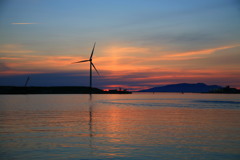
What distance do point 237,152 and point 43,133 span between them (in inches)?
682

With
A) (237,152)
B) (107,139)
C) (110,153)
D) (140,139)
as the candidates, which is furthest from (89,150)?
(237,152)

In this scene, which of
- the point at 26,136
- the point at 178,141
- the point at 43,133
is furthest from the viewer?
the point at 43,133

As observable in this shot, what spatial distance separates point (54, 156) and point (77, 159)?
1716 mm

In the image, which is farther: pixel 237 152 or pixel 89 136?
pixel 89 136

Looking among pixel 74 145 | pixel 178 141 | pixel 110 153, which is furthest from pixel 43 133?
pixel 178 141

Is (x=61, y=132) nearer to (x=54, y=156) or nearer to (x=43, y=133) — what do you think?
(x=43, y=133)

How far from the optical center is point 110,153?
1825 cm

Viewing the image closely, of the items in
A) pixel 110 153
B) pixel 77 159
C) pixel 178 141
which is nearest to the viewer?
pixel 77 159

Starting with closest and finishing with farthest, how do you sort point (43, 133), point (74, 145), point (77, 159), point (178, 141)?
point (77, 159) < point (74, 145) < point (178, 141) < point (43, 133)

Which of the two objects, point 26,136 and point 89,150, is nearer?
point 89,150

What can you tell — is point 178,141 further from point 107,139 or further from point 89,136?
point 89,136

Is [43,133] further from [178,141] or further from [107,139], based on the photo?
[178,141]

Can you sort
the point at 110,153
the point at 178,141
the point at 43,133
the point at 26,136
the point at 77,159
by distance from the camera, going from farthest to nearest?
the point at 43,133 → the point at 26,136 → the point at 178,141 → the point at 110,153 → the point at 77,159

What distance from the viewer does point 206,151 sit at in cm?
1886
